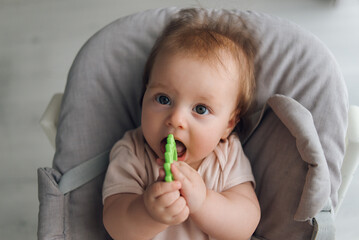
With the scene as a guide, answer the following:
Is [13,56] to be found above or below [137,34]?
below

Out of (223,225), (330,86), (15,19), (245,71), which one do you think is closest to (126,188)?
(223,225)

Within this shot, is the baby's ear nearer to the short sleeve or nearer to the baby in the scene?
the baby

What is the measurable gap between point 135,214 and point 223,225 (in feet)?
0.55

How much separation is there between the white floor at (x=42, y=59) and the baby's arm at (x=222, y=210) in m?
0.70

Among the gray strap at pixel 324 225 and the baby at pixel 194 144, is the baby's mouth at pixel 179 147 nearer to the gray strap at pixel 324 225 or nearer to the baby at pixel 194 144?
the baby at pixel 194 144

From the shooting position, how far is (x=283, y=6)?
1860 millimetres

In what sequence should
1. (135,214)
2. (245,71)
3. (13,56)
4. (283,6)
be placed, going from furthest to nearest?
(283,6) < (13,56) < (245,71) < (135,214)

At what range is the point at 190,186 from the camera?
0.64 metres

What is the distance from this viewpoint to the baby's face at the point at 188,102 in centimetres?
71

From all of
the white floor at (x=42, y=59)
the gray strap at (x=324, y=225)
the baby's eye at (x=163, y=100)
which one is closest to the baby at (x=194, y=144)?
the baby's eye at (x=163, y=100)

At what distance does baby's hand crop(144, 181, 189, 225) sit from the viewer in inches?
23.4

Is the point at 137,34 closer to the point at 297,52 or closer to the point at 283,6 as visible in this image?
the point at 297,52

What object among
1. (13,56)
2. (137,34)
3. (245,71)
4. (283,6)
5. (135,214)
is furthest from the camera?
(283,6)

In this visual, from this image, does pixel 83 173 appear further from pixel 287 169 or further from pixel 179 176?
pixel 287 169
